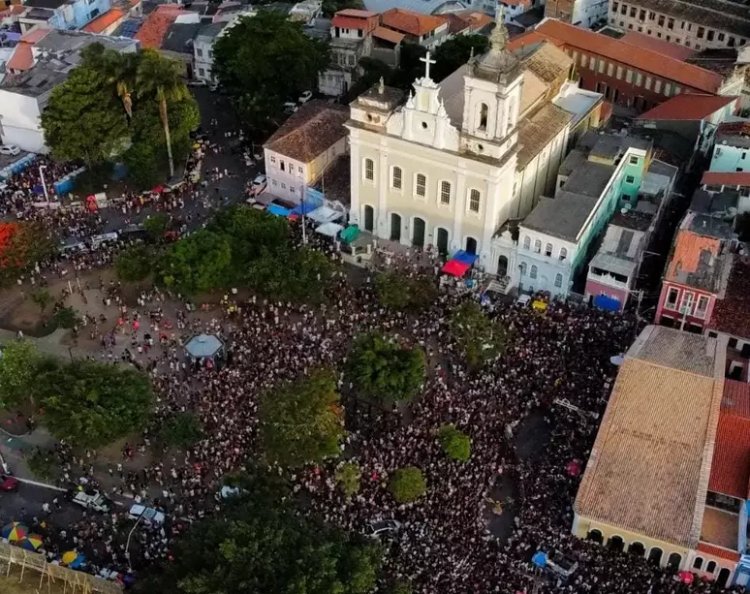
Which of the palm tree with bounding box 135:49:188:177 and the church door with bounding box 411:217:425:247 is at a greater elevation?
the palm tree with bounding box 135:49:188:177

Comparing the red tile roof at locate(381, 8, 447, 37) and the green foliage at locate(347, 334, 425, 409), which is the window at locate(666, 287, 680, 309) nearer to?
the green foliage at locate(347, 334, 425, 409)

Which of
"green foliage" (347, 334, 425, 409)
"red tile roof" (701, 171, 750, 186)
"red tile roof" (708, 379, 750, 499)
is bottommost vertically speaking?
"red tile roof" (708, 379, 750, 499)

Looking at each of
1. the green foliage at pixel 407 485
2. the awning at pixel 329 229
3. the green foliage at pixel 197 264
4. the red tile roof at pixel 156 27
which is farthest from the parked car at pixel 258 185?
the green foliage at pixel 407 485

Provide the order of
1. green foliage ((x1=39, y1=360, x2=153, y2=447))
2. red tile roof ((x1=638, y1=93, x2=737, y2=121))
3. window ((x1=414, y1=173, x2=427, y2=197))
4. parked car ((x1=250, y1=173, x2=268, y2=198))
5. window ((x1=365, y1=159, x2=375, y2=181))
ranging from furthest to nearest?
1. red tile roof ((x1=638, y1=93, x2=737, y2=121))
2. parked car ((x1=250, y1=173, x2=268, y2=198))
3. window ((x1=365, y1=159, x2=375, y2=181))
4. window ((x1=414, y1=173, x2=427, y2=197))
5. green foliage ((x1=39, y1=360, x2=153, y2=447))

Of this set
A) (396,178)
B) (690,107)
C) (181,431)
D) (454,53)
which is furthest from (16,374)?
(690,107)

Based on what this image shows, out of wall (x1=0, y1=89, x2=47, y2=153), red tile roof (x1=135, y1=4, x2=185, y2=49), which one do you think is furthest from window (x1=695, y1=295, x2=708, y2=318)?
red tile roof (x1=135, y1=4, x2=185, y2=49)

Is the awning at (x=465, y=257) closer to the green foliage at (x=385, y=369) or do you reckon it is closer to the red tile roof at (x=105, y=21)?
the green foliage at (x=385, y=369)

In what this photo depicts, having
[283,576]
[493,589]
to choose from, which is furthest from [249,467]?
[493,589]
